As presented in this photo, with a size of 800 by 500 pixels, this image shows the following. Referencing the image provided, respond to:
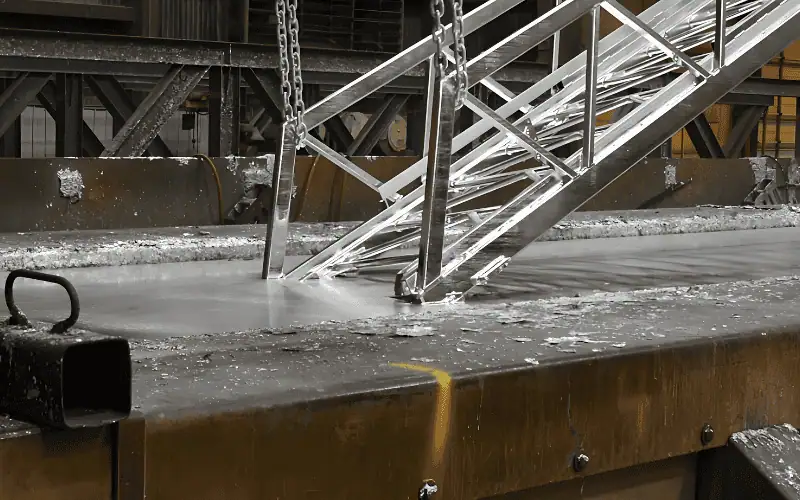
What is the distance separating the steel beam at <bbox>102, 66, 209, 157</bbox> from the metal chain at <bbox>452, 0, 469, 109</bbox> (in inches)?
184

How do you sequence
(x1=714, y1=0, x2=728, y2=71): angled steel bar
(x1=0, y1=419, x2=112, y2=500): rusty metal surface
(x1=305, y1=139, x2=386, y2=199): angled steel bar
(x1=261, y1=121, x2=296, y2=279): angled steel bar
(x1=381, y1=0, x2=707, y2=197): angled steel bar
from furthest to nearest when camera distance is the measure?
(x1=381, y1=0, x2=707, y2=197): angled steel bar < (x1=305, y1=139, x2=386, y2=199): angled steel bar < (x1=261, y1=121, x2=296, y2=279): angled steel bar < (x1=714, y1=0, x2=728, y2=71): angled steel bar < (x1=0, y1=419, x2=112, y2=500): rusty metal surface

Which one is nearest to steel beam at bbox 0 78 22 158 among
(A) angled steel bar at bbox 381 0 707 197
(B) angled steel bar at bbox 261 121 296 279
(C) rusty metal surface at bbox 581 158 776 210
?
(C) rusty metal surface at bbox 581 158 776 210

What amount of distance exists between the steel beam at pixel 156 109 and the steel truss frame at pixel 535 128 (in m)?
3.23

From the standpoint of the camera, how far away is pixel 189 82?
8336 mm

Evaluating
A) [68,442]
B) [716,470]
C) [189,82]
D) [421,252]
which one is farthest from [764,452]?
[189,82]

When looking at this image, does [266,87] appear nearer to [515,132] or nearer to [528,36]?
[528,36]

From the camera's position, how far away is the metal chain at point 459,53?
3752mm

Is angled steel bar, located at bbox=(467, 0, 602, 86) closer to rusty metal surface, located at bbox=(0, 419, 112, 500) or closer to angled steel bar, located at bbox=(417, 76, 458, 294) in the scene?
angled steel bar, located at bbox=(417, 76, 458, 294)

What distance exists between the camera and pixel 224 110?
→ 850cm

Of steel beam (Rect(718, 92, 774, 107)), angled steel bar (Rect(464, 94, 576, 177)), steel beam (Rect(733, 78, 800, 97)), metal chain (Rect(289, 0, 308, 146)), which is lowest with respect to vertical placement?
angled steel bar (Rect(464, 94, 576, 177))

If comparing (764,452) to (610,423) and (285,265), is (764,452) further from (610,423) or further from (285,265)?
(285,265)

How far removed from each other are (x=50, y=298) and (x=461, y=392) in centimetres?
245

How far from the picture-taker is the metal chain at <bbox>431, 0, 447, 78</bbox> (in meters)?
3.68

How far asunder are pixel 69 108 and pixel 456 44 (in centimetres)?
540
